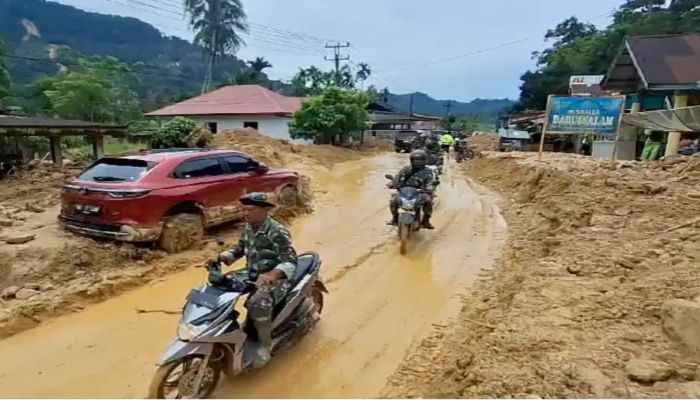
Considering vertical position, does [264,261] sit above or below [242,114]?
below

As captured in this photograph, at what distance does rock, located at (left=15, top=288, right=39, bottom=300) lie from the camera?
19.1ft

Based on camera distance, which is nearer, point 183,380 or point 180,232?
point 183,380

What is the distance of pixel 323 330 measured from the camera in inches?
209

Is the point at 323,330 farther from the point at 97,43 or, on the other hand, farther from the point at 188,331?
the point at 97,43

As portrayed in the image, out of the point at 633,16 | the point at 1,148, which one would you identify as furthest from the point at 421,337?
the point at 633,16

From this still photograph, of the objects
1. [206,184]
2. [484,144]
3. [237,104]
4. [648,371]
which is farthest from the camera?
[237,104]

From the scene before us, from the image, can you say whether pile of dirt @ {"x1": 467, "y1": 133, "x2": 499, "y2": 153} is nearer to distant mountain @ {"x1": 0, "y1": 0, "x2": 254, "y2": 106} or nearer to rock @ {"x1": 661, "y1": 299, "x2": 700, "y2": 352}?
rock @ {"x1": 661, "y1": 299, "x2": 700, "y2": 352}

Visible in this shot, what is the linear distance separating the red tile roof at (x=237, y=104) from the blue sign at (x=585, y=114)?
22761mm

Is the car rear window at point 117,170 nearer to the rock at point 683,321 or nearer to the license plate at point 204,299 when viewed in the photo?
the license plate at point 204,299

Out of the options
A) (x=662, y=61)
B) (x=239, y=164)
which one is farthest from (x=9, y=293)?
(x=662, y=61)

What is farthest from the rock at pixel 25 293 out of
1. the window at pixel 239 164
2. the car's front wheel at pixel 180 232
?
the window at pixel 239 164

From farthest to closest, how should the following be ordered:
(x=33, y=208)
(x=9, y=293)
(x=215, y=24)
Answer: (x=215, y=24), (x=33, y=208), (x=9, y=293)

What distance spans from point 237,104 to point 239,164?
29.3 metres

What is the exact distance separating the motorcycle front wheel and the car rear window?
4.12 metres
